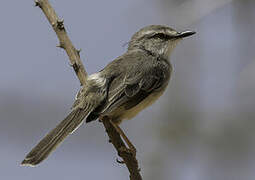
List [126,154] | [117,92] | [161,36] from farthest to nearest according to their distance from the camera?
[161,36] < [117,92] < [126,154]

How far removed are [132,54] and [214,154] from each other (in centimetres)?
145

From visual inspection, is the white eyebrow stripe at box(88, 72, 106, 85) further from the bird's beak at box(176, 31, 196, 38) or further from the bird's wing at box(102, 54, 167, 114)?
the bird's beak at box(176, 31, 196, 38)

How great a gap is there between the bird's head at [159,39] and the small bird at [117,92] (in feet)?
0.10

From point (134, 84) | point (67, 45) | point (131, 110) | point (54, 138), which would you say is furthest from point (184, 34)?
point (54, 138)

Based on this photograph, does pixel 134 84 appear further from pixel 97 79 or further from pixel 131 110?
pixel 97 79

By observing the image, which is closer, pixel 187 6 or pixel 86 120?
pixel 86 120

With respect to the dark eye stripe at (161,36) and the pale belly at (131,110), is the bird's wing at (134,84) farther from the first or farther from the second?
the dark eye stripe at (161,36)

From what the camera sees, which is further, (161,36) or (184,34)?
(161,36)

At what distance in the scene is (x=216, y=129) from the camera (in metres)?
6.43

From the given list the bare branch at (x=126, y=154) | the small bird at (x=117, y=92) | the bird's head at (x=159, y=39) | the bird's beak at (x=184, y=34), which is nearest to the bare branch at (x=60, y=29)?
the small bird at (x=117, y=92)

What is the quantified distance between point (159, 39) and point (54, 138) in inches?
86.0

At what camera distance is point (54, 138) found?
5172 millimetres

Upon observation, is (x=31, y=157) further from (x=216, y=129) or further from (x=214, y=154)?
(x=216, y=129)

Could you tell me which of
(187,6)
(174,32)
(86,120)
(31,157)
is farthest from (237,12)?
(31,157)
